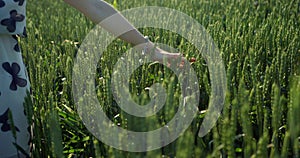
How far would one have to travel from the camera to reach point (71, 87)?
6.09 feet

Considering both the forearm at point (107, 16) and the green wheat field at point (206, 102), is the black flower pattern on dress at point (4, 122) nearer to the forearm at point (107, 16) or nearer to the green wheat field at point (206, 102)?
the green wheat field at point (206, 102)

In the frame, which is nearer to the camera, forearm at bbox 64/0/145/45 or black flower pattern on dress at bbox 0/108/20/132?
black flower pattern on dress at bbox 0/108/20/132

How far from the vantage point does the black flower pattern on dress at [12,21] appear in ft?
4.78

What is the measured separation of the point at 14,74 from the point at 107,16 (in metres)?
0.37

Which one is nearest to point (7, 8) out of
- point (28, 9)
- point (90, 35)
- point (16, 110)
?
point (16, 110)

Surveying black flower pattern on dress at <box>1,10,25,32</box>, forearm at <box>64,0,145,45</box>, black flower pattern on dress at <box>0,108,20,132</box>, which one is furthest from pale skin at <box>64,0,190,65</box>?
black flower pattern on dress at <box>0,108,20,132</box>

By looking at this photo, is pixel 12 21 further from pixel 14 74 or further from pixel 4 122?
pixel 4 122

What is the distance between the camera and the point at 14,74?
4.82 ft

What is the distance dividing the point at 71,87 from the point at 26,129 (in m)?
0.39

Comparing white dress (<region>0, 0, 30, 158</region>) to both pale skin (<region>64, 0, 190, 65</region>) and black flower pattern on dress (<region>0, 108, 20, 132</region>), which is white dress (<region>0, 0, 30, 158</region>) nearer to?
black flower pattern on dress (<region>0, 108, 20, 132</region>)

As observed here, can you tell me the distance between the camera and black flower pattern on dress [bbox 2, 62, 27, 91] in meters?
1.46

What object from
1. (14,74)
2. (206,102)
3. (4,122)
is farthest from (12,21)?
(206,102)

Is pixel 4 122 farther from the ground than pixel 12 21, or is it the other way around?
pixel 12 21

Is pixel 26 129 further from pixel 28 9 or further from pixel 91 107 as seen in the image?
pixel 28 9
